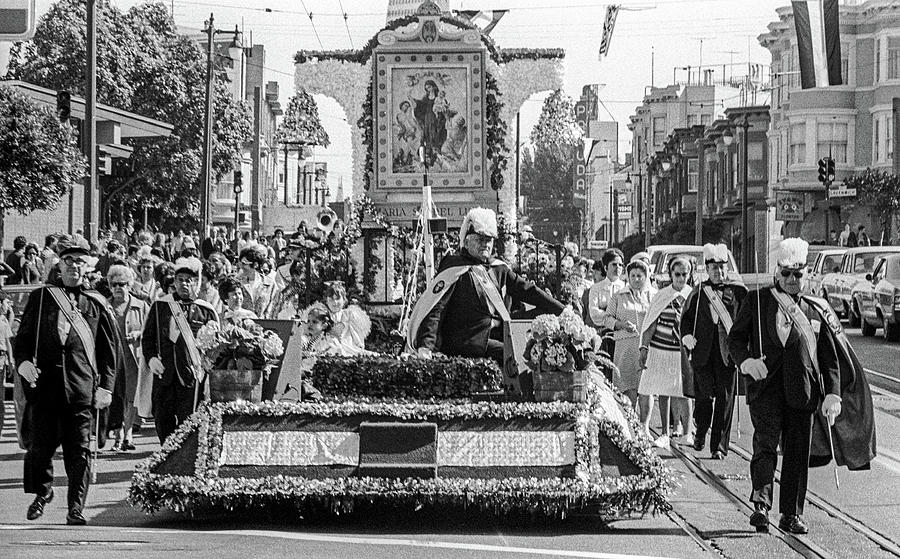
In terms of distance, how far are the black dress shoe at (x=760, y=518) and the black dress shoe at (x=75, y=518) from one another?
426cm

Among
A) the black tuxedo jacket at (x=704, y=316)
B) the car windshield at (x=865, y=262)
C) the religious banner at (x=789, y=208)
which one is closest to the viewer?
the black tuxedo jacket at (x=704, y=316)

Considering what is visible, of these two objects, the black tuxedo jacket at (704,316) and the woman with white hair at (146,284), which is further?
the woman with white hair at (146,284)

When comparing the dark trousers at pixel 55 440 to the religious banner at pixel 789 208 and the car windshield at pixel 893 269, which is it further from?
the religious banner at pixel 789 208

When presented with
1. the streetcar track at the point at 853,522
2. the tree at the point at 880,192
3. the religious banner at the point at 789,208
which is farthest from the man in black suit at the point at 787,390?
the religious banner at the point at 789,208

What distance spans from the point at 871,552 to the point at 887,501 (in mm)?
2251

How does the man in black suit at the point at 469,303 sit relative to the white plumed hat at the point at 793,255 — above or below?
below

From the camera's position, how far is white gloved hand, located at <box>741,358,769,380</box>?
9.80 metres

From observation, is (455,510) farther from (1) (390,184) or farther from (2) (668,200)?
(2) (668,200)

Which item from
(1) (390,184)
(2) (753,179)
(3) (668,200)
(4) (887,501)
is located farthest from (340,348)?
(3) (668,200)

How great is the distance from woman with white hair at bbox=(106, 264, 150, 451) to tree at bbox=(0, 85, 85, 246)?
1151 centimetres

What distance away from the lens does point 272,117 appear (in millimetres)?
112375

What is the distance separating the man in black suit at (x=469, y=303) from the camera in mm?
11227

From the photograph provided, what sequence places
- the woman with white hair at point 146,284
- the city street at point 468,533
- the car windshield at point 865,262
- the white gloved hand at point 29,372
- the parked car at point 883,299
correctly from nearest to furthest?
the city street at point 468,533
the white gloved hand at point 29,372
the woman with white hair at point 146,284
the parked car at point 883,299
the car windshield at point 865,262

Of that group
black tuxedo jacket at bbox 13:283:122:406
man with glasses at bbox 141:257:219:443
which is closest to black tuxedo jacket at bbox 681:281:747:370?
man with glasses at bbox 141:257:219:443
